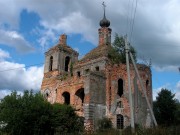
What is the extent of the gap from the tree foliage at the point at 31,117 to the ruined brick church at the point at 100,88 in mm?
3309

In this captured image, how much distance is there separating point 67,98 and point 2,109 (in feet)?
34.5

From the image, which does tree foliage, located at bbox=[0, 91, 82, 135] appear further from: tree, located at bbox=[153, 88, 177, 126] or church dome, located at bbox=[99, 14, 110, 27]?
church dome, located at bbox=[99, 14, 110, 27]

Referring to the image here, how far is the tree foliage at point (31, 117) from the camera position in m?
20.5

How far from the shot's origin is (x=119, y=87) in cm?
2880

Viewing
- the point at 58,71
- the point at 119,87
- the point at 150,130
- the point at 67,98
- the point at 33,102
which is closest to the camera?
the point at 150,130

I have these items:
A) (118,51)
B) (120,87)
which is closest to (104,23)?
(118,51)

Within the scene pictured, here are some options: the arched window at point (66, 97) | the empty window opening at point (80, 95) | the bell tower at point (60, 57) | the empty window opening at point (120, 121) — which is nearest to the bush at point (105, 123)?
the empty window opening at point (120, 121)

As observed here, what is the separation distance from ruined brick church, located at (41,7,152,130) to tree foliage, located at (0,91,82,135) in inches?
130

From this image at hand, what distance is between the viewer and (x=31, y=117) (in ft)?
68.1

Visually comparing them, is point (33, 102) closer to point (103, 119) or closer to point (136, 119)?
point (103, 119)

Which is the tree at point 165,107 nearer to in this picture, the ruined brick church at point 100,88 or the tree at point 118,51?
the ruined brick church at point 100,88

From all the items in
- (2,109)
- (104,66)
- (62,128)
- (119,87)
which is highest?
(104,66)

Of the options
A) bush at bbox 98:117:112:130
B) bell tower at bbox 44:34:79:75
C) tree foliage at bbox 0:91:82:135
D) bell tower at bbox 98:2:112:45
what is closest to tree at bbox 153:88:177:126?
bush at bbox 98:117:112:130

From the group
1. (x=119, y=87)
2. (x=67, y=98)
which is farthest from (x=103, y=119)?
(x=67, y=98)
